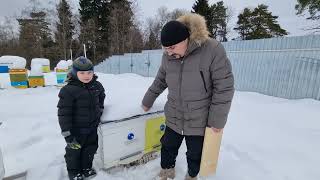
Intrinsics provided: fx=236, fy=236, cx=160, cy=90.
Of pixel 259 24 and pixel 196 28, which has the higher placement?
pixel 259 24

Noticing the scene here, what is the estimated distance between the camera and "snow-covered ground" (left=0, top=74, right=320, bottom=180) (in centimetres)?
276

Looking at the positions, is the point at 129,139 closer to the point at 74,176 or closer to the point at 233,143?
the point at 74,176

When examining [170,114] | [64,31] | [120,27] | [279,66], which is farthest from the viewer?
[64,31]

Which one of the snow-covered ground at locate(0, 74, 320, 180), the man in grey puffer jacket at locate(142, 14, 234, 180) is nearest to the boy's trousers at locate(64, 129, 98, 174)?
the snow-covered ground at locate(0, 74, 320, 180)

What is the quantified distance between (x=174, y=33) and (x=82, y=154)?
1.69 metres

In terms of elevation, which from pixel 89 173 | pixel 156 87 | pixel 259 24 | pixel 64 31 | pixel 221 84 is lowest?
pixel 89 173

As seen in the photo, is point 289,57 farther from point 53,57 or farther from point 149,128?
point 53,57

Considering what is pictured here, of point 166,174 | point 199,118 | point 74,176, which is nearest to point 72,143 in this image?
point 74,176

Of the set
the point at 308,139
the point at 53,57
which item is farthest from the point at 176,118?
the point at 53,57

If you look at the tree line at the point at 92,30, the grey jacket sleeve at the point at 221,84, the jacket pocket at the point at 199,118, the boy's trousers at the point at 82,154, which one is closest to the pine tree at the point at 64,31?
the tree line at the point at 92,30

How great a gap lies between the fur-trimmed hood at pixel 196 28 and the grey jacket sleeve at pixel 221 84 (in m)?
0.15

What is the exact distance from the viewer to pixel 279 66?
7066mm

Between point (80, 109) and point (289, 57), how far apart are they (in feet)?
21.0

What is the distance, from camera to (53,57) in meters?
30.6
